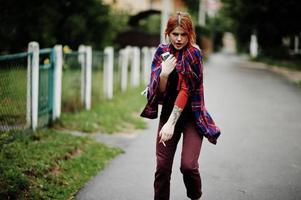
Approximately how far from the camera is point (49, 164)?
660 cm

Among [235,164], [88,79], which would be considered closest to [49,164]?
[235,164]

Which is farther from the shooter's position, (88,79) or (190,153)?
(88,79)

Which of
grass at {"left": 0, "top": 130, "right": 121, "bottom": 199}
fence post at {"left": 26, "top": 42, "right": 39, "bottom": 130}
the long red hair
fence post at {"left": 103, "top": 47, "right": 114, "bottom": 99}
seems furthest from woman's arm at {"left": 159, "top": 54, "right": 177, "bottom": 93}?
fence post at {"left": 103, "top": 47, "right": 114, "bottom": 99}

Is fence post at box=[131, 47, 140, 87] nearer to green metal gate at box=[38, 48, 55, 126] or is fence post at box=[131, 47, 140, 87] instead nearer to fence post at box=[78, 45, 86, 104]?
fence post at box=[78, 45, 86, 104]

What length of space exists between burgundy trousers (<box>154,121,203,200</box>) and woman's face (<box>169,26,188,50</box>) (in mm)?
690

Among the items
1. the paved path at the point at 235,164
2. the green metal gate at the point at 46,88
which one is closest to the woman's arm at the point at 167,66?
the paved path at the point at 235,164

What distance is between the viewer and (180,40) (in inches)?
171

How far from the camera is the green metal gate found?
29.0ft

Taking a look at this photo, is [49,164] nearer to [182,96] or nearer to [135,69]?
[182,96]

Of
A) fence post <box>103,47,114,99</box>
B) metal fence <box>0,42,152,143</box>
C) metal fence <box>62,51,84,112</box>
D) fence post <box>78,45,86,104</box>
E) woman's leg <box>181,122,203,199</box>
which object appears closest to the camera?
woman's leg <box>181,122,203,199</box>

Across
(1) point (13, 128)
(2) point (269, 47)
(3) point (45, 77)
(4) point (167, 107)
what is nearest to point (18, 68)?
(1) point (13, 128)

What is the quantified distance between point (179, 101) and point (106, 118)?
20.2 feet

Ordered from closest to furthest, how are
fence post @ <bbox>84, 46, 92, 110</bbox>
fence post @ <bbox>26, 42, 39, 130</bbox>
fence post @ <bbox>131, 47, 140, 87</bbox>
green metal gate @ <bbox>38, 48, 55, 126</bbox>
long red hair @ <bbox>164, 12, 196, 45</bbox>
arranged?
1. long red hair @ <bbox>164, 12, 196, 45</bbox>
2. fence post @ <bbox>26, 42, 39, 130</bbox>
3. green metal gate @ <bbox>38, 48, 55, 126</bbox>
4. fence post @ <bbox>84, 46, 92, 110</bbox>
5. fence post @ <bbox>131, 47, 140, 87</bbox>

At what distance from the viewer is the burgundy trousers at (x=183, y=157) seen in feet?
14.7
